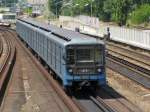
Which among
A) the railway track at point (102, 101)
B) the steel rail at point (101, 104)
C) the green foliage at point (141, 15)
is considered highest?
the green foliage at point (141, 15)

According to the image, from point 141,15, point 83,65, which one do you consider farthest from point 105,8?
point 83,65

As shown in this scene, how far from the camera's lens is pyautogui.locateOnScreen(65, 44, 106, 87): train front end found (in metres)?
20.1

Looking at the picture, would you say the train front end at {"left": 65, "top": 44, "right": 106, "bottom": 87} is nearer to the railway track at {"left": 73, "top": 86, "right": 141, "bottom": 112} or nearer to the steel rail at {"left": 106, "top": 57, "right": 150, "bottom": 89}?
the railway track at {"left": 73, "top": 86, "right": 141, "bottom": 112}

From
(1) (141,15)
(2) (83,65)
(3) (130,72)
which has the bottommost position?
(3) (130,72)

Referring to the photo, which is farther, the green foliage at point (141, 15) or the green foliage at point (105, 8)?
the green foliage at point (141, 15)

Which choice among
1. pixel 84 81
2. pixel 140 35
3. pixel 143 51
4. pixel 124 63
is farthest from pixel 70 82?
pixel 140 35

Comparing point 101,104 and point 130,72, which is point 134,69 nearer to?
point 130,72

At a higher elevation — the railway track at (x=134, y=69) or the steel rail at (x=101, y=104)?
the railway track at (x=134, y=69)

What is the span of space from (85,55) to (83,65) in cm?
47

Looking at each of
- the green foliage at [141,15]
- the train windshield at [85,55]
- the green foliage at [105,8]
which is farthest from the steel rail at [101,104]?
the green foliage at [141,15]

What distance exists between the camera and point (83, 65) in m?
20.1

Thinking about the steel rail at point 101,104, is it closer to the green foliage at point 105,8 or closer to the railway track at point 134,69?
the railway track at point 134,69

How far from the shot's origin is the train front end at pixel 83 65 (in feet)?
66.1

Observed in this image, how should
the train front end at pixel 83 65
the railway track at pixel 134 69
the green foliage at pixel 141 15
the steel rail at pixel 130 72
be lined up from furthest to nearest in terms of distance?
the green foliage at pixel 141 15, the railway track at pixel 134 69, the steel rail at pixel 130 72, the train front end at pixel 83 65
